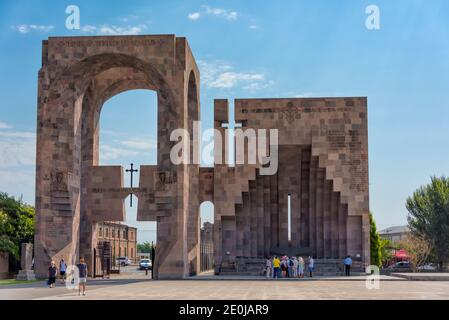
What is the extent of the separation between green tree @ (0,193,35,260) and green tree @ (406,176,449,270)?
28671 millimetres

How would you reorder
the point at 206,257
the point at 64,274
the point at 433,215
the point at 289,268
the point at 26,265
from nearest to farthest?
the point at 64,274
the point at 26,265
the point at 289,268
the point at 206,257
the point at 433,215

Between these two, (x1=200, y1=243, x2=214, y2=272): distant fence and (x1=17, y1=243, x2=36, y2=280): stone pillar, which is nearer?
(x1=17, y1=243, x2=36, y2=280): stone pillar

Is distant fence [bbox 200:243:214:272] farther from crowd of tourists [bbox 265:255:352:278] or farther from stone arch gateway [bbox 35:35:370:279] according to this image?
crowd of tourists [bbox 265:255:352:278]

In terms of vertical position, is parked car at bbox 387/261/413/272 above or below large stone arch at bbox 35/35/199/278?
below

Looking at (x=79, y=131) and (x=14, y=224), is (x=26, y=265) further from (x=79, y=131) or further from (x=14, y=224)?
(x=14, y=224)

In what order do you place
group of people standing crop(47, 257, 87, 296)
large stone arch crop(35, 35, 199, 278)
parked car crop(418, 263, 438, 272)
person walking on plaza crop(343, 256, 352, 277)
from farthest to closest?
parked car crop(418, 263, 438, 272)
person walking on plaza crop(343, 256, 352, 277)
large stone arch crop(35, 35, 199, 278)
group of people standing crop(47, 257, 87, 296)

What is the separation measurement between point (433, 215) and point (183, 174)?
82.4 ft

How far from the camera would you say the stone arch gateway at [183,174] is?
34250 millimetres

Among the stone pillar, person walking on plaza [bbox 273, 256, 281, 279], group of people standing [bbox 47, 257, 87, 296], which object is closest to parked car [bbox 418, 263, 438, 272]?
person walking on plaza [bbox 273, 256, 281, 279]

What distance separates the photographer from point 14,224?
42781mm

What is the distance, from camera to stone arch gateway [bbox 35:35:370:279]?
34250mm

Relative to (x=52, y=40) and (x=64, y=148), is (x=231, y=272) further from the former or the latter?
(x=52, y=40)

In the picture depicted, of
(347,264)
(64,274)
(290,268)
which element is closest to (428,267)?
(347,264)
